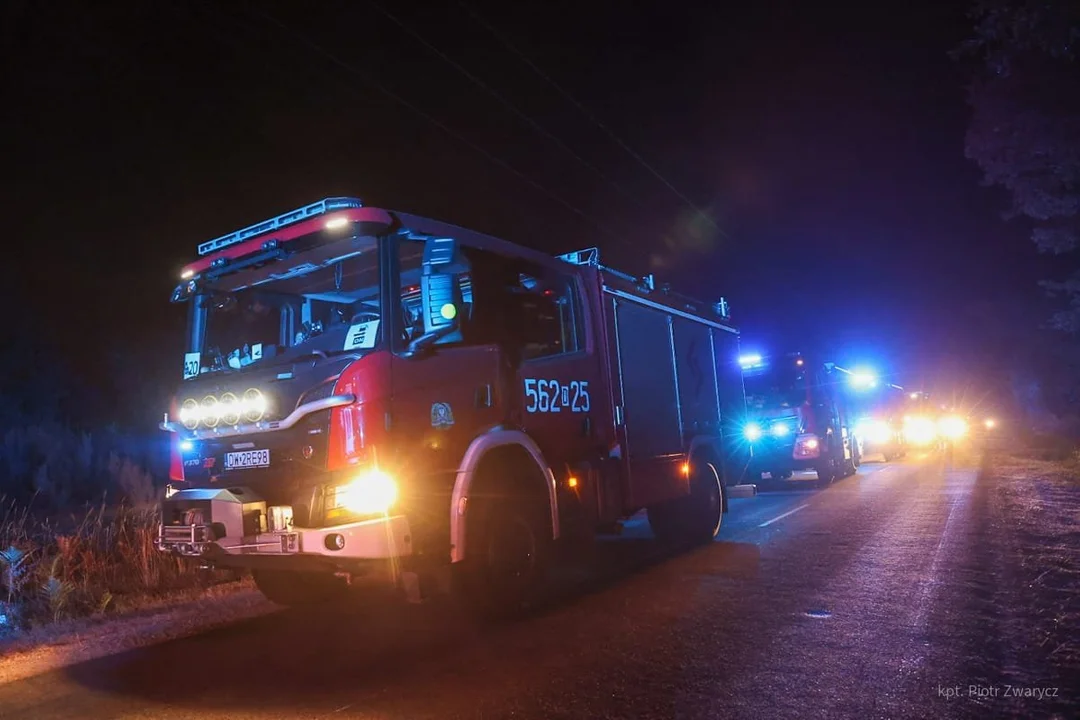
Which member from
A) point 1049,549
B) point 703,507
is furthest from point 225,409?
point 1049,549

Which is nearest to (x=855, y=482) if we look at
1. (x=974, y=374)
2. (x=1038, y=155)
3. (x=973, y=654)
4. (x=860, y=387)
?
(x=860, y=387)

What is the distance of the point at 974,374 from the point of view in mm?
50781

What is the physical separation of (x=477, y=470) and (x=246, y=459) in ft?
5.73

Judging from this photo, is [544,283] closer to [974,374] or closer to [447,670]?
[447,670]

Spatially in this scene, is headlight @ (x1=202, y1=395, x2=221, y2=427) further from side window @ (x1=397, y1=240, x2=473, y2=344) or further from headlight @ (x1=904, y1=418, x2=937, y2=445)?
headlight @ (x1=904, y1=418, x2=937, y2=445)

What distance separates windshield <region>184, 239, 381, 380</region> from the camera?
19.1 ft

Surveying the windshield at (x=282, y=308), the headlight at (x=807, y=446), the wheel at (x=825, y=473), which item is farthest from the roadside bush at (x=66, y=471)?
the wheel at (x=825, y=473)

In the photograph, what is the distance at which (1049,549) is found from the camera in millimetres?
7832

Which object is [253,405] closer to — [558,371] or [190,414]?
[190,414]

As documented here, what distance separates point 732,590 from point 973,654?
7.41ft

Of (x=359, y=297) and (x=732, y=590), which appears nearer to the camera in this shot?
(x=359, y=297)

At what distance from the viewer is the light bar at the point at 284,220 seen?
18.3ft

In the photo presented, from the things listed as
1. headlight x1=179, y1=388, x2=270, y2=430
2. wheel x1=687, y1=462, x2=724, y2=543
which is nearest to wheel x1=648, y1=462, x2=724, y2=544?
wheel x1=687, y1=462, x2=724, y2=543

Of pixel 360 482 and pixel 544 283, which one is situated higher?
pixel 544 283
